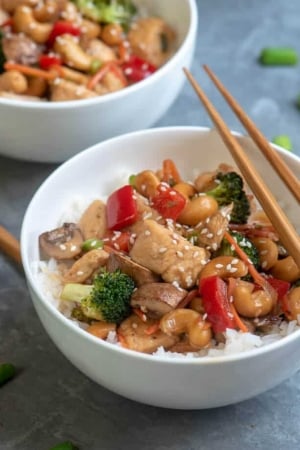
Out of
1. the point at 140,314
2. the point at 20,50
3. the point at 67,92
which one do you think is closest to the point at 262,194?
the point at 140,314

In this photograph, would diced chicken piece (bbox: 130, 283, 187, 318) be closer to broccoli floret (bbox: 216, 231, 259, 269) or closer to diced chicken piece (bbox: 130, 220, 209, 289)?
diced chicken piece (bbox: 130, 220, 209, 289)

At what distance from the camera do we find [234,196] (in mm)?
2375

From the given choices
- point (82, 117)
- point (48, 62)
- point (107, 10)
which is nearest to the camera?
point (82, 117)

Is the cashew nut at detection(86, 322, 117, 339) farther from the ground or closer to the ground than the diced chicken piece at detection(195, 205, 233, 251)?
closer to the ground

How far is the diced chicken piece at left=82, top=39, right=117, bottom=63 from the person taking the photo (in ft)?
9.84

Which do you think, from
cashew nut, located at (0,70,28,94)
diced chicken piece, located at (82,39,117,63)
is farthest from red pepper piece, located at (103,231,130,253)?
diced chicken piece, located at (82,39,117,63)

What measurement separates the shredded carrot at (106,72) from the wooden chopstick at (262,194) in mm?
453

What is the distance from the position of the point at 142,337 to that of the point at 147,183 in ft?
1.81

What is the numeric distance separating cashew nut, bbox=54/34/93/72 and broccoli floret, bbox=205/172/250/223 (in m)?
0.80

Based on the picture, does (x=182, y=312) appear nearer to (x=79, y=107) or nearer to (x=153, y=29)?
(x=79, y=107)

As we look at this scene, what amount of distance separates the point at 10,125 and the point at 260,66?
3.87ft

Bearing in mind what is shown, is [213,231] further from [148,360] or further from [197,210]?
[148,360]

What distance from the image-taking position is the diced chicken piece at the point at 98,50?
3.00m

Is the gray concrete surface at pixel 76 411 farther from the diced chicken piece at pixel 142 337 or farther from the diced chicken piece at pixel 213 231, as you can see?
the diced chicken piece at pixel 213 231
